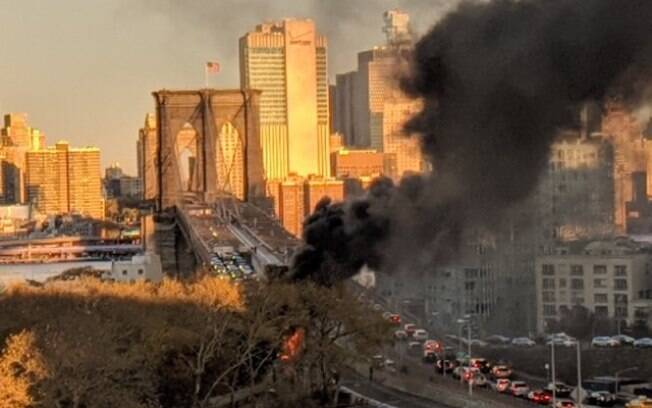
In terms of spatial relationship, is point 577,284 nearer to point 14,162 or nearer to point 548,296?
point 548,296

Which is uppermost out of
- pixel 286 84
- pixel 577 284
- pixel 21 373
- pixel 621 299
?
pixel 286 84

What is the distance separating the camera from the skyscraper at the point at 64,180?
144750 millimetres

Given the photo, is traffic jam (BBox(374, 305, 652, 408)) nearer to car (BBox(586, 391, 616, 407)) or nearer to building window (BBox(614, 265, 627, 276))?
car (BBox(586, 391, 616, 407))

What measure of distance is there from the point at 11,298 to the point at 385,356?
801 centimetres

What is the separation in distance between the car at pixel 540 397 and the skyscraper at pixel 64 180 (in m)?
117

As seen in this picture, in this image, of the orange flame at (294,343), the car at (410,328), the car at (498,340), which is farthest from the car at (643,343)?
the orange flame at (294,343)

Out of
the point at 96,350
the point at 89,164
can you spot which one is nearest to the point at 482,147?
the point at 96,350

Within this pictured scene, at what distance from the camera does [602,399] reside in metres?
25.6

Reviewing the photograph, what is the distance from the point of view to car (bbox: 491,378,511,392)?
27.3 meters

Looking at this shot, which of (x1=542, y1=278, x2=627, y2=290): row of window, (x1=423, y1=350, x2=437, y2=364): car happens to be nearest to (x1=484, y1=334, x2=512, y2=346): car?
(x1=542, y1=278, x2=627, y2=290): row of window

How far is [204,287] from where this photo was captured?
1046 inches

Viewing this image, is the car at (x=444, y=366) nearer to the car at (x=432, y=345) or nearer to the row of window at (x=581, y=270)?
the car at (x=432, y=345)

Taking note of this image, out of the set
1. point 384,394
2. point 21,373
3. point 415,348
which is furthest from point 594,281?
point 21,373

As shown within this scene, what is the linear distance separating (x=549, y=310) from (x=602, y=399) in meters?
14.3
